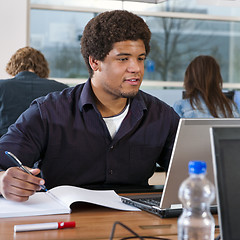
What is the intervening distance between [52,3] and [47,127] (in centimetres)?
326

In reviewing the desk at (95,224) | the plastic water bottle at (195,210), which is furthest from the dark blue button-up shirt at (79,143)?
the plastic water bottle at (195,210)

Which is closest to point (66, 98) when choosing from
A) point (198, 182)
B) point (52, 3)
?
point (198, 182)

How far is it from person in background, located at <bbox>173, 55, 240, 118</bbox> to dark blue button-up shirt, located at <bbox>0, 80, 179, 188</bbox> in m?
1.62

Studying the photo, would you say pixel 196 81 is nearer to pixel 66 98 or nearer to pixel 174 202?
pixel 66 98

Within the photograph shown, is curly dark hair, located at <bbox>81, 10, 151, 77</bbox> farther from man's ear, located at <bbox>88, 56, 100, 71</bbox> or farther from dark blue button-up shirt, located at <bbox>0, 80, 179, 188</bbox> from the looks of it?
dark blue button-up shirt, located at <bbox>0, 80, 179, 188</bbox>

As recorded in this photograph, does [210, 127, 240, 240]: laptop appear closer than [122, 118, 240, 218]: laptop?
Yes

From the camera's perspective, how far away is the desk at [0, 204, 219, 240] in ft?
3.13

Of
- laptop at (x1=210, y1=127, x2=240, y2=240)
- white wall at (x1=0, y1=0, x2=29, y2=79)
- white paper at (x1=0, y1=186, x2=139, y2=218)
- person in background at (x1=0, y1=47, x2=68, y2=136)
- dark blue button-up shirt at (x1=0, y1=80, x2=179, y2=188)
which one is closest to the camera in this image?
laptop at (x1=210, y1=127, x2=240, y2=240)

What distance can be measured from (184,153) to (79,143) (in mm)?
643

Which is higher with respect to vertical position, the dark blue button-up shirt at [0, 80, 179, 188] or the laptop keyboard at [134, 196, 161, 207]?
the dark blue button-up shirt at [0, 80, 179, 188]

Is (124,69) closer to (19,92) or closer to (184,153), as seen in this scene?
(184,153)

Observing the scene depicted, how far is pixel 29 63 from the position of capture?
3.29 m

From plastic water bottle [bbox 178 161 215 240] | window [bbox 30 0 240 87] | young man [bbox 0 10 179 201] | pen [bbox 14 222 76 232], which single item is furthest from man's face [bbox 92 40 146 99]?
window [bbox 30 0 240 87]

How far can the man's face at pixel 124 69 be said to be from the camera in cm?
166
